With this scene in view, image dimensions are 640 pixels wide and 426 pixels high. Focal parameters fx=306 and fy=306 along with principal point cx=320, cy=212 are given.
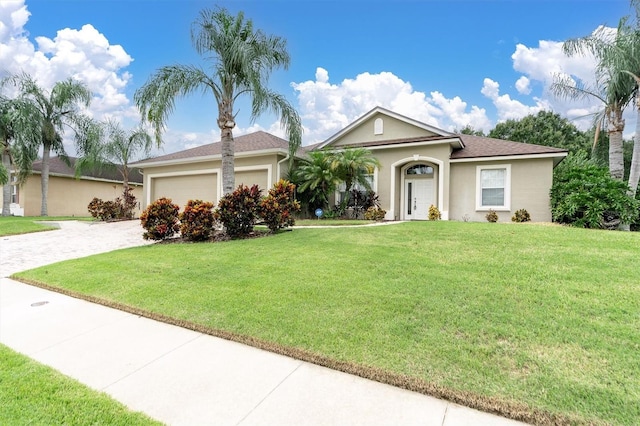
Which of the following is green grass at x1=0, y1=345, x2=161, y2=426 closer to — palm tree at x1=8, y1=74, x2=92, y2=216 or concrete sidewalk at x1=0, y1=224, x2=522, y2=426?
concrete sidewalk at x1=0, y1=224, x2=522, y2=426

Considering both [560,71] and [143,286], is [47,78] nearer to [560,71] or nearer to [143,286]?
[143,286]

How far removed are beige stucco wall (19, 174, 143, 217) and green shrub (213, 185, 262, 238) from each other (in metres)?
20.8

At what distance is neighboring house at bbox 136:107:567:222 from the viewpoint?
13.7 metres

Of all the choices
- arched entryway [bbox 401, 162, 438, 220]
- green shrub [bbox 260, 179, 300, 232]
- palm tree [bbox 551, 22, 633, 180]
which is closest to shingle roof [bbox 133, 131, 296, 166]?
green shrub [bbox 260, 179, 300, 232]

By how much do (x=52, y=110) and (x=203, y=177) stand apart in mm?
12984

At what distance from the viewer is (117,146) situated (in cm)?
1906

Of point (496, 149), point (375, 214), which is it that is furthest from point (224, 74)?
point (496, 149)

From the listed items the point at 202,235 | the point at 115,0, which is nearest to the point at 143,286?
the point at 202,235

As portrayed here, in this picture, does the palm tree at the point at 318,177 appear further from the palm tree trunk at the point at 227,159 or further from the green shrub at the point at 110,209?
the green shrub at the point at 110,209

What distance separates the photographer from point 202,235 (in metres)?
9.75

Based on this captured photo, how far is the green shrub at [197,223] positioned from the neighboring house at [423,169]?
5.40m

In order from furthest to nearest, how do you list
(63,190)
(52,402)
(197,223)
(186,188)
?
(63,190) < (186,188) < (197,223) < (52,402)

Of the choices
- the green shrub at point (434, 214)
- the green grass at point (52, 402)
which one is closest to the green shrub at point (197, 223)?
the green grass at point (52, 402)

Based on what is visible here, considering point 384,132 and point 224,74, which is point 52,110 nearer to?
point 224,74
